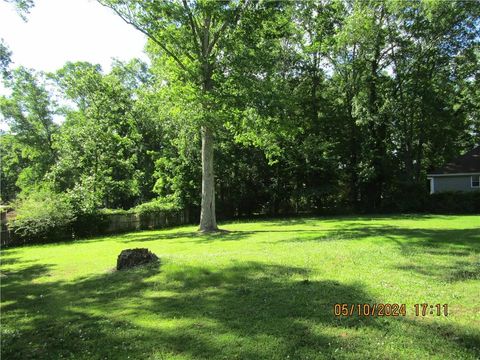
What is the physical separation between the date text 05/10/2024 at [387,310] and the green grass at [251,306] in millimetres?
115

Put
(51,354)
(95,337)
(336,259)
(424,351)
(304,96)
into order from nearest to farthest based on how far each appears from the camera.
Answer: (424,351) → (51,354) → (95,337) → (336,259) → (304,96)

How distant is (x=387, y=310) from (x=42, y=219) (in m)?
20.4

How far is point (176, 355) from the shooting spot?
15.5ft

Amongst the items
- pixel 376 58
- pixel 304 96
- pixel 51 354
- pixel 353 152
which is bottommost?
pixel 51 354

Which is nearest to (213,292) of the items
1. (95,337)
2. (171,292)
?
(171,292)

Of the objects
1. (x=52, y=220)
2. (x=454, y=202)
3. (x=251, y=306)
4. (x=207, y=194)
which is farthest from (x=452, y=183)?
(x=251, y=306)

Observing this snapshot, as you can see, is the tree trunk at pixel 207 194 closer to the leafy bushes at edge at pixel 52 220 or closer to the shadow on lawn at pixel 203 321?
the leafy bushes at edge at pixel 52 220

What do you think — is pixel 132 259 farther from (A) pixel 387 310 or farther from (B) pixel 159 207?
(B) pixel 159 207

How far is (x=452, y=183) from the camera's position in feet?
115

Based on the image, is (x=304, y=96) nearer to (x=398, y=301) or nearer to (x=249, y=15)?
(x=249, y=15)

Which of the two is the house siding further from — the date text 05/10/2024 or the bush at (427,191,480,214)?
the date text 05/10/2024

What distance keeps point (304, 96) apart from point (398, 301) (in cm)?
3232

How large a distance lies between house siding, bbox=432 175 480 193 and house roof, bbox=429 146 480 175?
0.53 metres

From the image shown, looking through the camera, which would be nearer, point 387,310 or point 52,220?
point 387,310
